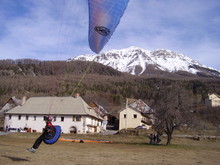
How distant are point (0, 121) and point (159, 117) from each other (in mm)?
60850

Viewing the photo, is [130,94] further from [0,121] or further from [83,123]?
[83,123]

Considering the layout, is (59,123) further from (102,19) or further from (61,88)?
(61,88)

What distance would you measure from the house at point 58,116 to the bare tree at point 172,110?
74.5 feet

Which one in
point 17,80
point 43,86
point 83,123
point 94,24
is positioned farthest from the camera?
point 17,80

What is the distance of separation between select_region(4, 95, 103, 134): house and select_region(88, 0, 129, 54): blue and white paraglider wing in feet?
121

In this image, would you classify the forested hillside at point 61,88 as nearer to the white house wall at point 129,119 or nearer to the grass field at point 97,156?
the white house wall at point 129,119

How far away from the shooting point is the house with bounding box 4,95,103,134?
48.0 meters

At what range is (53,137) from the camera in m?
9.84

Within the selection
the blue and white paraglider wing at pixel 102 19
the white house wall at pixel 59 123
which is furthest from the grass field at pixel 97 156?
the white house wall at pixel 59 123

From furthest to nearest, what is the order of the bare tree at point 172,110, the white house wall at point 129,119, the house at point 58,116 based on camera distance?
1. the white house wall at point 129,119
2. the house at point 58,116
3. the bare tree at point 172,110

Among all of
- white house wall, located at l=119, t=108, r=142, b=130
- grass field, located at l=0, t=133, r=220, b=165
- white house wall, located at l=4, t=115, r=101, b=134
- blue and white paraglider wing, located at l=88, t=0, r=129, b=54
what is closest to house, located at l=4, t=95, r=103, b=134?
white house wall, located at l=4, t=115, r=101, b=134

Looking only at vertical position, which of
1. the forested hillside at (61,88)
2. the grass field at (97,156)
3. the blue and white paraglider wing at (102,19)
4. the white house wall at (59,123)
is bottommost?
the grass field at (97,156)

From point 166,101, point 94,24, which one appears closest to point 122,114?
point 166,101

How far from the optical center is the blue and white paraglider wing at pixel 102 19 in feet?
→ 32.7
